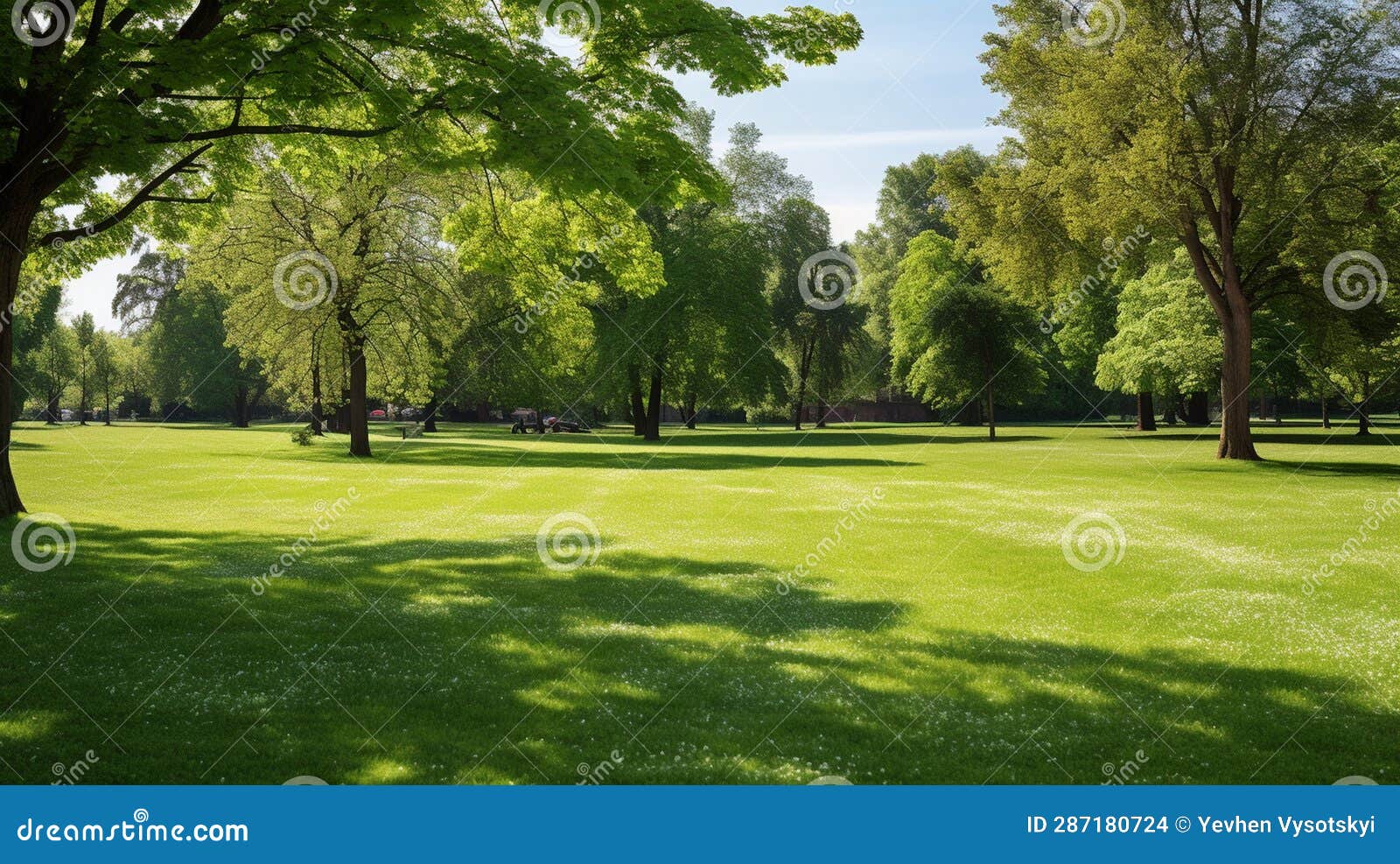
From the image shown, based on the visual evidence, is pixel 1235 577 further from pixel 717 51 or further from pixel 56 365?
pixel 56 365

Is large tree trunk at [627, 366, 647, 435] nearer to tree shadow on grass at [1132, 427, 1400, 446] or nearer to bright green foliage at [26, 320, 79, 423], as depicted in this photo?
tree shadow on grass at [1132, 427, 1400, 446]

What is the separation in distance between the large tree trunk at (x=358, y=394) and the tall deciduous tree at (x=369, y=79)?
70.4 ft

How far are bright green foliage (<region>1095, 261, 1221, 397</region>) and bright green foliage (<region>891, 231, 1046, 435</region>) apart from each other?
591 cm

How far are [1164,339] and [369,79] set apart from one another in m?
49.7

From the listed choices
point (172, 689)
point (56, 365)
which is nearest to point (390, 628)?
point (172, 689)

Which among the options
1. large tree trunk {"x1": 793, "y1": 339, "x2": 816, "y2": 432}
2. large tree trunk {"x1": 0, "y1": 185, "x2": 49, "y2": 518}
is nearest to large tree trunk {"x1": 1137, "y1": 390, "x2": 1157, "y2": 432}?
large tree trunk {"x1": 793, "y1": 339, "x2": 816, "y2": 432}

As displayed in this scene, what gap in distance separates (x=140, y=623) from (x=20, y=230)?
9.34 m

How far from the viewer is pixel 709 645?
10.1 meters

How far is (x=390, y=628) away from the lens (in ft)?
35.0

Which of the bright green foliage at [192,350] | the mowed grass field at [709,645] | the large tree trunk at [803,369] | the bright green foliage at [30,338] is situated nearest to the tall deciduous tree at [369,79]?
the mowed grass field at [709,645]

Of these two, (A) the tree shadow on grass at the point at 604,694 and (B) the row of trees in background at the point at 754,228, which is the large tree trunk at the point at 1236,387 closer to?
(B) the row of trees in background at the point at 754,228

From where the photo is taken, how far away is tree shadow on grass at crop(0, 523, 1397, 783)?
6758 millimetres

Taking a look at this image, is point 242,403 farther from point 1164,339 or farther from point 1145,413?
point 1145,413

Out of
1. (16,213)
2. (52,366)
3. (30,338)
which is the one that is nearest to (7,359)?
(16,213)
